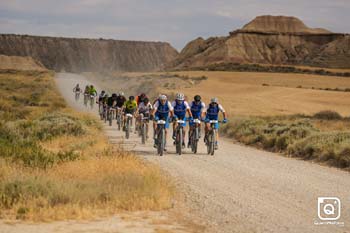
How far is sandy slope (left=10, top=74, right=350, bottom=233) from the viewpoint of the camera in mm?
10195

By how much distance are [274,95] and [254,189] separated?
56.2 meters

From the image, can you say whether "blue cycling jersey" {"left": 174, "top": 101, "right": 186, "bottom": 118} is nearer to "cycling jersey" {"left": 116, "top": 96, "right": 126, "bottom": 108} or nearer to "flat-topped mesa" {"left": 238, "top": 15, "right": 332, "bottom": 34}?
Answer: "cycling jersey" {"left": 116, "top": 96, "right": 126, "bottom": 108}

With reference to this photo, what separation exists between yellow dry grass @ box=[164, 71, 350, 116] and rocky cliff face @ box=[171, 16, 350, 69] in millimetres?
43991

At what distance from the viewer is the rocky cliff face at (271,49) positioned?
15060cm

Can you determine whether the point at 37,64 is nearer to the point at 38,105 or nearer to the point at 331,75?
the point at 331,75

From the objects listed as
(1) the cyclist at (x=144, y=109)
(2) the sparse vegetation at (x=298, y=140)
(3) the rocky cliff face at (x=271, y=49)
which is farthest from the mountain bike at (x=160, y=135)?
(3) the rocky cliff face at (x=271, y=49)

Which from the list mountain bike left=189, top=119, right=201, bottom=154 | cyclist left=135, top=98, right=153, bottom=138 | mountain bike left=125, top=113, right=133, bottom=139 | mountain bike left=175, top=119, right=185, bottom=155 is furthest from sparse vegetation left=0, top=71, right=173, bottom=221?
mountain bike left=125, top=113, right=133, bottom=139

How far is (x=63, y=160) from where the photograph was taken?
14867 millimetres

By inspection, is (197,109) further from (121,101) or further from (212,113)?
(121,101)

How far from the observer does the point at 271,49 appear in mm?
166250

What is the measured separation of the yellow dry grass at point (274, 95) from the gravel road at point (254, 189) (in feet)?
75.5

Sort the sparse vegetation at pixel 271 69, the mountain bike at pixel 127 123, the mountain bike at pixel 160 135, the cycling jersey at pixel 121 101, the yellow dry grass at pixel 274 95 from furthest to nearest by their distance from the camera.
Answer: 1. the sparse vegetation at pixel 271 69
2. the yellow dry grass at pixel 274 95
3. the cycling jersey at pixel 121 101
4. the mountain bike at pixel 127 123
5. the mountain bike at pixel 160 135

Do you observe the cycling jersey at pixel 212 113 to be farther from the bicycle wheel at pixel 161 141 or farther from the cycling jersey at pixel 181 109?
the bicycle wheel at pixel 161 141

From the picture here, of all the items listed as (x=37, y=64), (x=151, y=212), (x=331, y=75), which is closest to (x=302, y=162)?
(x=151, y=212)
